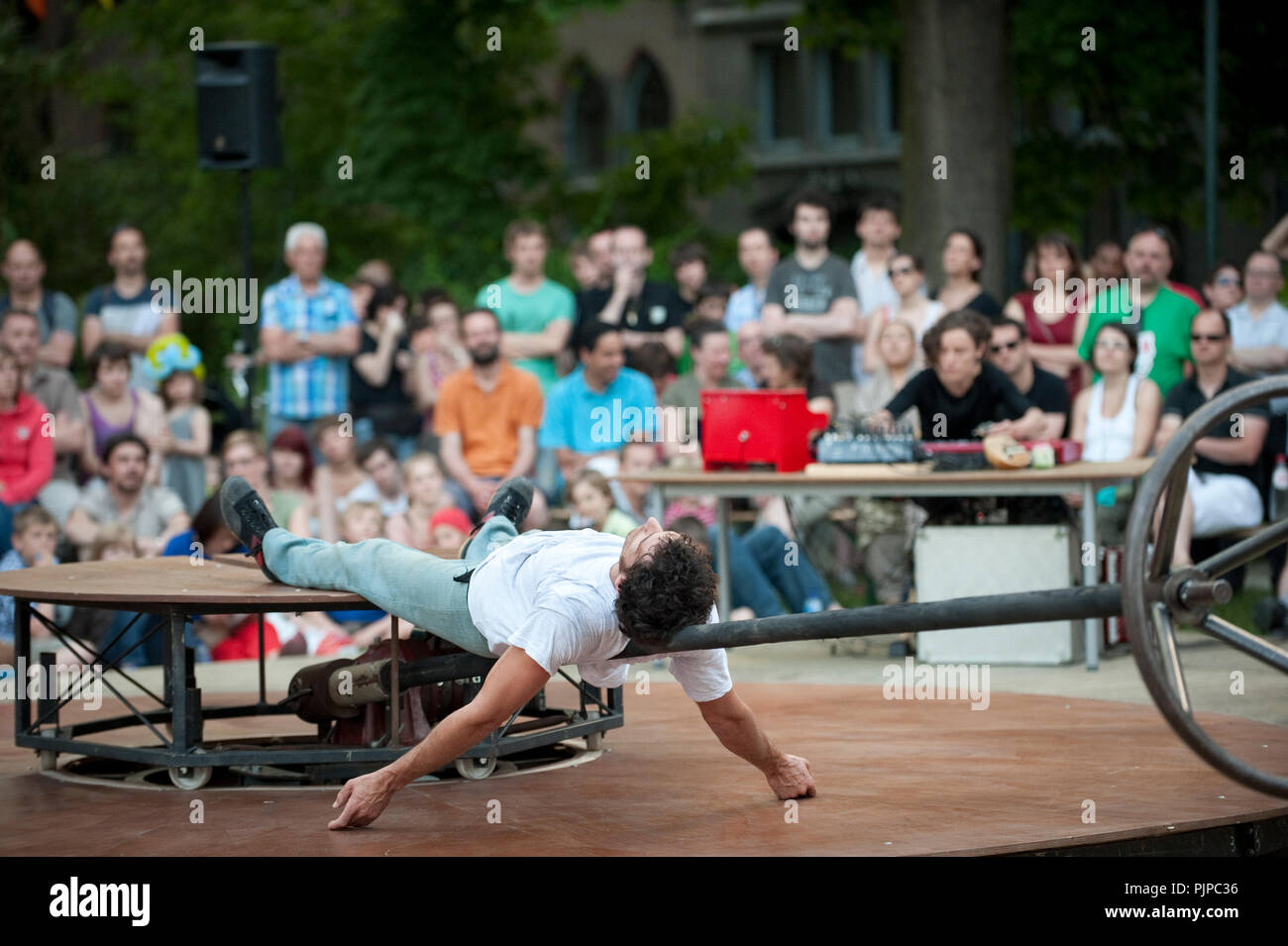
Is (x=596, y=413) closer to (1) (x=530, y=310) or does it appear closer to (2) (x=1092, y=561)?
(1) (x=530, y=310)

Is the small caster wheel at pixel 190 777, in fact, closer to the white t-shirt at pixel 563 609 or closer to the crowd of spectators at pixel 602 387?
the white t-shirt at pixel 563 609

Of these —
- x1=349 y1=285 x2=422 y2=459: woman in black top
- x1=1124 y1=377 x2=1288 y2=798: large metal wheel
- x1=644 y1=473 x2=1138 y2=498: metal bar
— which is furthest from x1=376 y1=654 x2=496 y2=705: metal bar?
x1=349 y1=285 x2=422 y2=459: woman in black top

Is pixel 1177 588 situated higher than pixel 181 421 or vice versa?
pixel 181 421

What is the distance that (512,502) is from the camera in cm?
564

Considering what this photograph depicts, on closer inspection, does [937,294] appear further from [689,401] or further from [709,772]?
[709,772]

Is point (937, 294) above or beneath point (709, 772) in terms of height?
above

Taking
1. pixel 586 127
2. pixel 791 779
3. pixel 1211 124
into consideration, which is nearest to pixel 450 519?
pixel 791 779

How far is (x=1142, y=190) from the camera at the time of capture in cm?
1541

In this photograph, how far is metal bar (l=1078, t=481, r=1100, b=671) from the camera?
7.68 m

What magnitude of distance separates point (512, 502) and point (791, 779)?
126 centimetres

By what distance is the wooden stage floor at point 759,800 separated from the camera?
4570 mm

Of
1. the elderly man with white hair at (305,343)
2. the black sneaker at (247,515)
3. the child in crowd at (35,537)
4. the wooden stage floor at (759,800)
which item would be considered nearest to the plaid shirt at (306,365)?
the elderly man with white hair at (305,343)
